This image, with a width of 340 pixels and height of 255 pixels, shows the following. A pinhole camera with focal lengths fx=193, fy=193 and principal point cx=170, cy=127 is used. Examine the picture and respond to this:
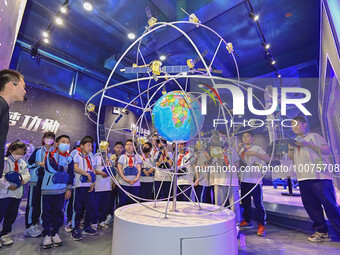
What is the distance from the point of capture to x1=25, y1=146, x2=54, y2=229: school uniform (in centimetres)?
320

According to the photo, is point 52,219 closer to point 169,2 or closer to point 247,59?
point 169,2

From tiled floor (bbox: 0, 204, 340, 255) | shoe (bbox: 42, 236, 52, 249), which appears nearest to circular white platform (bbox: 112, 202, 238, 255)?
tiled floor (bbox: 0, 204, 340, 255)

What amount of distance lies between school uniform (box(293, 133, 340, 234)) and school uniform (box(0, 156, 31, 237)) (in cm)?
440

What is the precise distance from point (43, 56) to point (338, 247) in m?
8.72

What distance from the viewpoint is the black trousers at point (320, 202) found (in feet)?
9.17

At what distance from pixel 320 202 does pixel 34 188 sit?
4.63 metres

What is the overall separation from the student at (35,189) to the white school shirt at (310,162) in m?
4.10

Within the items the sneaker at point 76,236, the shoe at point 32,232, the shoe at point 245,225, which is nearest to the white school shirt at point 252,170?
the shoe at point 245,225

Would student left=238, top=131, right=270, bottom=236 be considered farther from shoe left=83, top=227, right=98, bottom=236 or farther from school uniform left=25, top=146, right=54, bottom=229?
school uniform left=25, top=146, right=54, bottom=229

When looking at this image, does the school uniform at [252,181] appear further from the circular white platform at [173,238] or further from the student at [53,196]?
the student at [53,196]

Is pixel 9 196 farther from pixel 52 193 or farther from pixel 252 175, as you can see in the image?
pixel 252 175

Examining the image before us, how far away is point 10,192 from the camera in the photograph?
2.89 metres

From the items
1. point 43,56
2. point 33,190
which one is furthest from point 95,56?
point 33,190

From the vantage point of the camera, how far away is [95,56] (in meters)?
7.64
